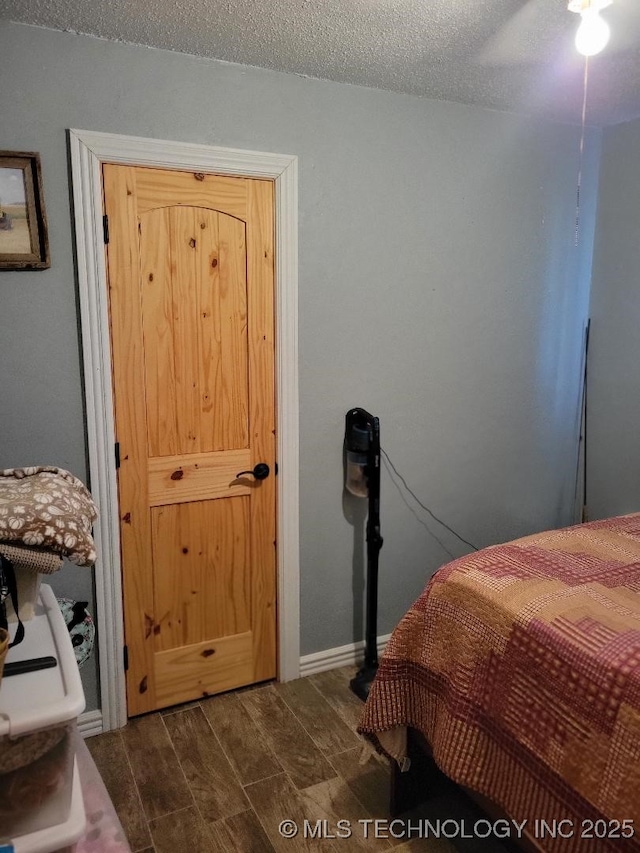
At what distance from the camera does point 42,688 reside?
3.89 feet

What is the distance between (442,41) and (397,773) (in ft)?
8.03

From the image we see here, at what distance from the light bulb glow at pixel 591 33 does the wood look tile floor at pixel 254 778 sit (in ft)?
7.42

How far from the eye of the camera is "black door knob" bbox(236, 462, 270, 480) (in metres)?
2.61

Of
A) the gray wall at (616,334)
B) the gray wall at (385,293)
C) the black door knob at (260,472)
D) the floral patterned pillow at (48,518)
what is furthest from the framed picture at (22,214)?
the gray wall at (616,334)

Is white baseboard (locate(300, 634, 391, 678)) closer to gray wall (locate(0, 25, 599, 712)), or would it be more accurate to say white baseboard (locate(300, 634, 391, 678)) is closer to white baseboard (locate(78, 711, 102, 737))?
gray wall (locate(0, 25, 599, 712))

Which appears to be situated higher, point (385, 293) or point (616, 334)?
point (385, 293)

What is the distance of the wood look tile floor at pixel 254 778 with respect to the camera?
1.93m

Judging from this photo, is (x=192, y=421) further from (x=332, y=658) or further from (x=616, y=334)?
(x=616, y=334)

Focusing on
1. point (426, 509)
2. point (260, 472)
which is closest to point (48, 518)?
point (260, 472)

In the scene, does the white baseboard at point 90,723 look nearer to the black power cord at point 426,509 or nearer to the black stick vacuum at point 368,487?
the black stick vacuum at point 368,487

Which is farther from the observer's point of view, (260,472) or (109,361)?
(260,472)

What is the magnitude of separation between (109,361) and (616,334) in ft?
8.17

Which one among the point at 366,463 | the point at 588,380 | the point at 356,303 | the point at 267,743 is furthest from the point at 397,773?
the point at 588,380

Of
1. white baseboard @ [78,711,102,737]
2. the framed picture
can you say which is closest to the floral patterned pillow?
the framed picture
